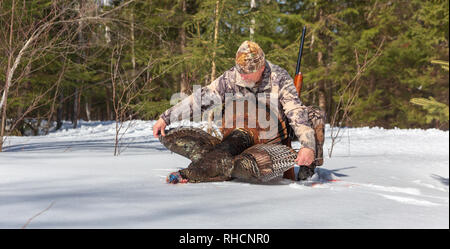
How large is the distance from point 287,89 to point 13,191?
174cm

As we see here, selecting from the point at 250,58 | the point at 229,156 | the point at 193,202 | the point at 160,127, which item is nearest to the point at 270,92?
the point at 250,58

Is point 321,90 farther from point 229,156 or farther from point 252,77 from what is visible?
point 229,156

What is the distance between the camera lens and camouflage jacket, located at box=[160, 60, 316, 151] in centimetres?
240

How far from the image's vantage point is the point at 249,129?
2.71m

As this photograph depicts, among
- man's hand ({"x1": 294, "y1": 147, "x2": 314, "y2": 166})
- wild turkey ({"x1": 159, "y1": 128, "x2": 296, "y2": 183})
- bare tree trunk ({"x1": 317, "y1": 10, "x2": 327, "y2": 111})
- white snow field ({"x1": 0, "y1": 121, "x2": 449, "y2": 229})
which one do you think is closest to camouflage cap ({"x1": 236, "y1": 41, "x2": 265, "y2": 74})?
wild turkey ({"x1": 159, "y1": 128, "x2": 296, "y2": 183})

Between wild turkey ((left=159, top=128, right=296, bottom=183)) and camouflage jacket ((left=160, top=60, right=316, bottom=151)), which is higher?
camouflage jacket ((left=160, top=60, right=316, bottom=151))

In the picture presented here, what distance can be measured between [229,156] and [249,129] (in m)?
0.32

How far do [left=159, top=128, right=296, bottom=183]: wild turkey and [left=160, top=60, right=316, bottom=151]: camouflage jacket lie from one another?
0.49ft

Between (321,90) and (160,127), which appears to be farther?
(321,90)

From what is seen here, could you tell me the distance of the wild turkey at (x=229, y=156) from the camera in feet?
7.66

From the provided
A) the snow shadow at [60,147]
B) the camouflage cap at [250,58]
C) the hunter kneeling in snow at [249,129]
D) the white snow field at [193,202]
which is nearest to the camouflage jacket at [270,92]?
the hunter kneeling in snow at [249,129]

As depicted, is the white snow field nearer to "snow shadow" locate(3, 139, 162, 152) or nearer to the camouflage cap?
the camouflage cap
